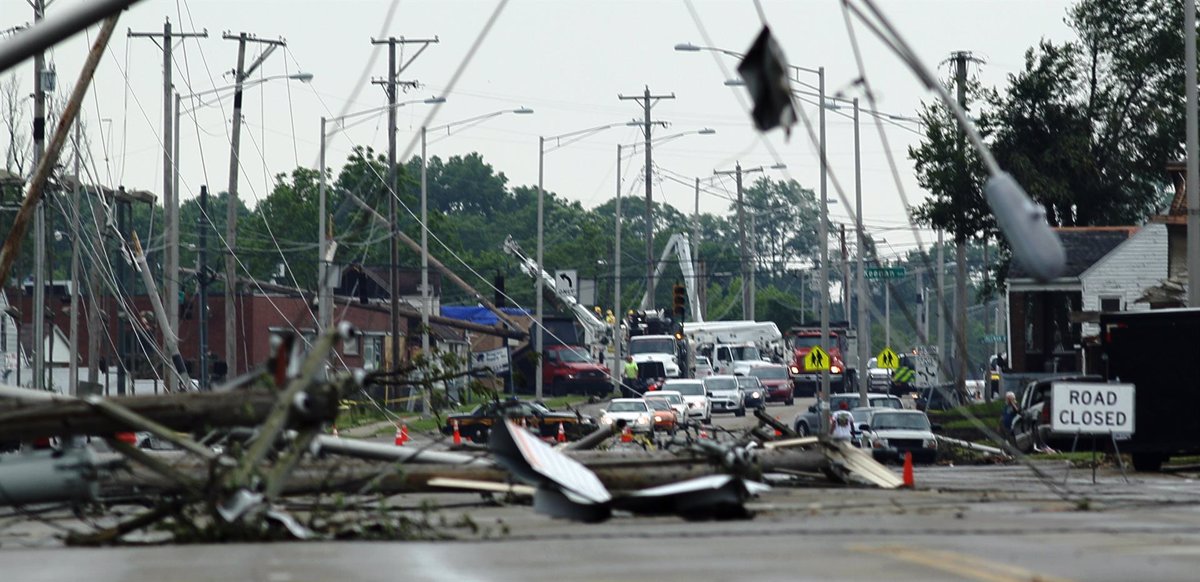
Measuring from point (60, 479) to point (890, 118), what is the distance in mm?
39273

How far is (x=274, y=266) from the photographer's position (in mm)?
101875

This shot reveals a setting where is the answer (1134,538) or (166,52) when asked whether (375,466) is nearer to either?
(1134,538)

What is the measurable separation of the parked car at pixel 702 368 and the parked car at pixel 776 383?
748 cm

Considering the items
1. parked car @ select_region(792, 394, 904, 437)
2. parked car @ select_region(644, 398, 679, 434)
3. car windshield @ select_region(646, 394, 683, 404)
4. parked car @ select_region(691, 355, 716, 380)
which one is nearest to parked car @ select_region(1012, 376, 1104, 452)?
parked car @ select_region(792, 394, 904, 437)

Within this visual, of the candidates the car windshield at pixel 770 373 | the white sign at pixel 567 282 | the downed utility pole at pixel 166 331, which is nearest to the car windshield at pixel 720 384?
the car windshield at pixel 770 373

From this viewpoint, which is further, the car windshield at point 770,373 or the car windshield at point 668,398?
the car windshield at point 770,373

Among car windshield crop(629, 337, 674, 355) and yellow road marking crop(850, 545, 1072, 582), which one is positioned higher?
car windshield crop(629, 337, 674, 355)

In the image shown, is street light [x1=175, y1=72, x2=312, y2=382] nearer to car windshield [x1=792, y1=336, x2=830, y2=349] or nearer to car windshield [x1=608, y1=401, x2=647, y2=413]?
car windshield [x1=608, y1=401, x2=647, y2=413]

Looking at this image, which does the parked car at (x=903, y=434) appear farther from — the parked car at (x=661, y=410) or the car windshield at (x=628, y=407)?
the car windshield at (x=628, y=407)

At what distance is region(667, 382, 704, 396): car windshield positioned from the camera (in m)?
61.6

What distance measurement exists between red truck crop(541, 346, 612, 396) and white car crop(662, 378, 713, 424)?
15.4m

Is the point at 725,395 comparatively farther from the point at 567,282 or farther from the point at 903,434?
the point at 903,434

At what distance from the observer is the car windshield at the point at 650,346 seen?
82.6 metres

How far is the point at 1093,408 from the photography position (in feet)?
83.5
